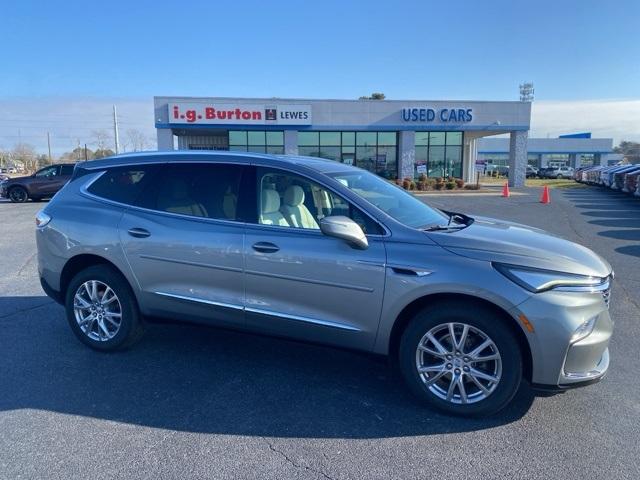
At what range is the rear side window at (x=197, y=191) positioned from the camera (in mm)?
4051

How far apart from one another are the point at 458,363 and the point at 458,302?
0.43 m

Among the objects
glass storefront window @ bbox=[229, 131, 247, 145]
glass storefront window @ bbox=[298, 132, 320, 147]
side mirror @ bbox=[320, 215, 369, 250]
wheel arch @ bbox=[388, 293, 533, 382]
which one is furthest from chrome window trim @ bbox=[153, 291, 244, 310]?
glass storefront window @ bbox=[229, 131, 247, 145]

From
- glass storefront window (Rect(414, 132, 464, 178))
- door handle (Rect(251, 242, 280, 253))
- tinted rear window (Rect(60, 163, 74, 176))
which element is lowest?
door handle (Rect(251, 242, 280, 253))

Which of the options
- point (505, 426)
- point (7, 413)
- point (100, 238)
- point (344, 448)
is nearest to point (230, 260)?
point (100, 238)

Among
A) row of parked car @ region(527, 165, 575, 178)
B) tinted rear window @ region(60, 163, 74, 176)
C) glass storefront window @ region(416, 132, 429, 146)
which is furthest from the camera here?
row of parked car @ region(527, 165, 575, 178)

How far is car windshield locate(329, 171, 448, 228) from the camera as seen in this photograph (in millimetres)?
3795

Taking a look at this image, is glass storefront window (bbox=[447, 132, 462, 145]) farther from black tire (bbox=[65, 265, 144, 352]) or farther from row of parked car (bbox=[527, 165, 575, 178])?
row of parked car (bbox=[527, 165, 575, 178])

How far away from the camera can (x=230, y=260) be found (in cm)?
384

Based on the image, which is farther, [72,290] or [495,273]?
[72,290]

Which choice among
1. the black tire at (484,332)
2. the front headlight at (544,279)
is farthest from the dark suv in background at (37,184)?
the front headlight at (544,279)

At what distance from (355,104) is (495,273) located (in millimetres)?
28963

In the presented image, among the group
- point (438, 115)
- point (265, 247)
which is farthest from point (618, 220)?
point (438, 115)

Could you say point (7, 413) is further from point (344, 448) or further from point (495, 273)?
point (495, 273)

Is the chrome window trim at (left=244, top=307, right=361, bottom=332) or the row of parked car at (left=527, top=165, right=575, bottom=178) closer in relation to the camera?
the chrome window trim at (left=244, top=307, right=361, bottom=332)
